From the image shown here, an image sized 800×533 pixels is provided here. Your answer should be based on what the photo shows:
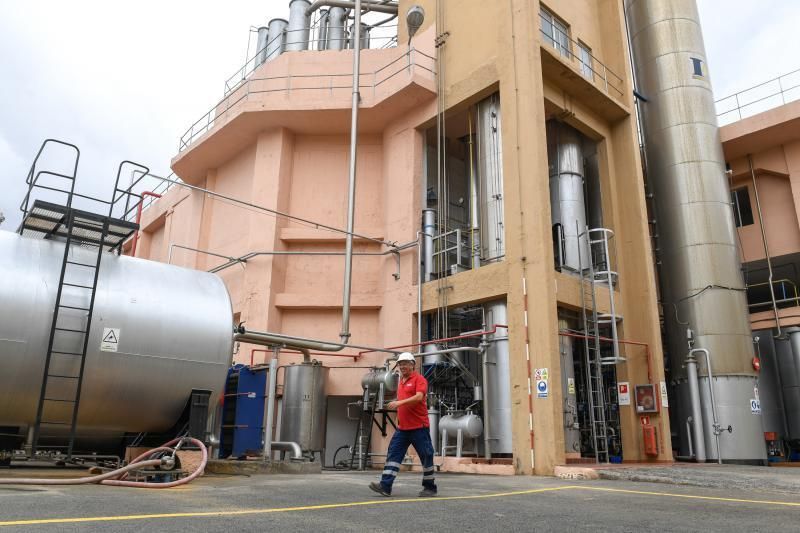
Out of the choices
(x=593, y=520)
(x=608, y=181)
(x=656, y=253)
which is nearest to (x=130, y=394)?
(x=593, y=520)

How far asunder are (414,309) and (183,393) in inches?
270

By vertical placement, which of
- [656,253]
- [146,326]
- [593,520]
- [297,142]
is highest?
[297,142]

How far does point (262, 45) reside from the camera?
22.2m

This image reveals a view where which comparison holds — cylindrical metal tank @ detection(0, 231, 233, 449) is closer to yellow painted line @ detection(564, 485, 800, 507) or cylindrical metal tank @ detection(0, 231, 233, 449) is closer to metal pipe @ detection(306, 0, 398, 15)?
yellow painted line @ detection(564, 485, 800, 507)

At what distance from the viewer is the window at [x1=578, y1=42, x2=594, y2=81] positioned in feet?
55.5

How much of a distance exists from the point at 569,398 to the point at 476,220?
4.73m

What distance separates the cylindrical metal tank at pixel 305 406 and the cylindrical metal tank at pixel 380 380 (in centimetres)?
106

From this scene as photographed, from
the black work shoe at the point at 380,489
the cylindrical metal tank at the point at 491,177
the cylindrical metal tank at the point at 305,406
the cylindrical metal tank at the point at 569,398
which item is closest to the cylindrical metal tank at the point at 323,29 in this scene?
the cylindrical metal tank at the point at 491,177

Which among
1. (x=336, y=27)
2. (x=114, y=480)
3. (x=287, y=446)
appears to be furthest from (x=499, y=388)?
(x=336, y=27)

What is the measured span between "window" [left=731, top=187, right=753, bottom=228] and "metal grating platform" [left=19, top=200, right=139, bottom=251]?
17323 mm

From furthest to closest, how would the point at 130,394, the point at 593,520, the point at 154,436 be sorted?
the point at 154,436, the point at 130,394, the point at 593,520

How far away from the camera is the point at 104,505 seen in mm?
4973

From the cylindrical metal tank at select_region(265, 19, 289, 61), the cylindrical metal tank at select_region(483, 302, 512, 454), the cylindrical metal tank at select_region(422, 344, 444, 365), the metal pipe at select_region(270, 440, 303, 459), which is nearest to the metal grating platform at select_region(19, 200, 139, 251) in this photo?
the metal pipe at select_region(270, 440, 303, 459)

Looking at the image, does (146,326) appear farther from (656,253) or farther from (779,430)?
(779,430)
